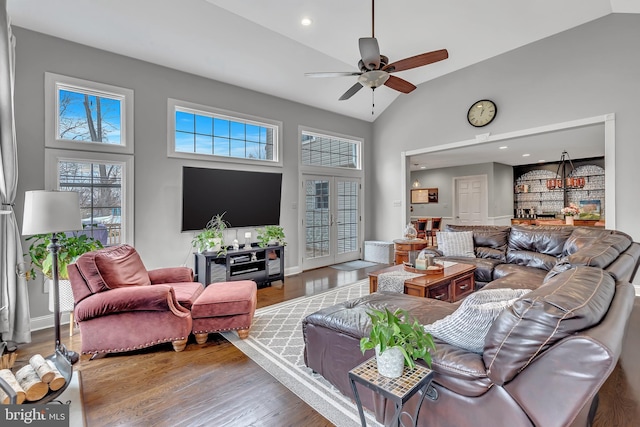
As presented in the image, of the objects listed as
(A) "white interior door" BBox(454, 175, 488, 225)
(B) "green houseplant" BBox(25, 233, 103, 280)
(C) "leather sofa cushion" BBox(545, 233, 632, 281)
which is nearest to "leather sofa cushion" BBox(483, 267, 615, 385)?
(C) "leather sofa cushion" BBox(545, 233, 632, 281)

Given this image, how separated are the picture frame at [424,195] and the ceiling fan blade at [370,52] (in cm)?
812

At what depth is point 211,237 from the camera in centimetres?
441

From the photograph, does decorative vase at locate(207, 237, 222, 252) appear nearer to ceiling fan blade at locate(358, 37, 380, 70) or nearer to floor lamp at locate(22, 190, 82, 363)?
floor lamp at locate(22, 190, 82, 363)

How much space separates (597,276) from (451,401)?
95cm

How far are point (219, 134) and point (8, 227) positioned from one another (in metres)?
2.76

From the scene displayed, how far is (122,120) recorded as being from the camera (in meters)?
→ 3.90

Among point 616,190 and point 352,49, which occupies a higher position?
A: point 352,49

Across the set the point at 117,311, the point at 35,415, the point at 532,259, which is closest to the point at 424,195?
the point at 532,259

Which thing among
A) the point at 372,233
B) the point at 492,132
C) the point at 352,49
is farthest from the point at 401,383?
the point at 372,233

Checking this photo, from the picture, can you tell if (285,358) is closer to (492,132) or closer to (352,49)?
(352,49)

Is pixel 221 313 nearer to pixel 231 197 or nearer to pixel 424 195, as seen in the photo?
pixel 231 197

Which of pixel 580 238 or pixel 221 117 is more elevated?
pixel 221 117

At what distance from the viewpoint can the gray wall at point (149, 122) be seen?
3.29 meters

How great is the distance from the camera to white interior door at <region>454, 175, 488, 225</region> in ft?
29.6
